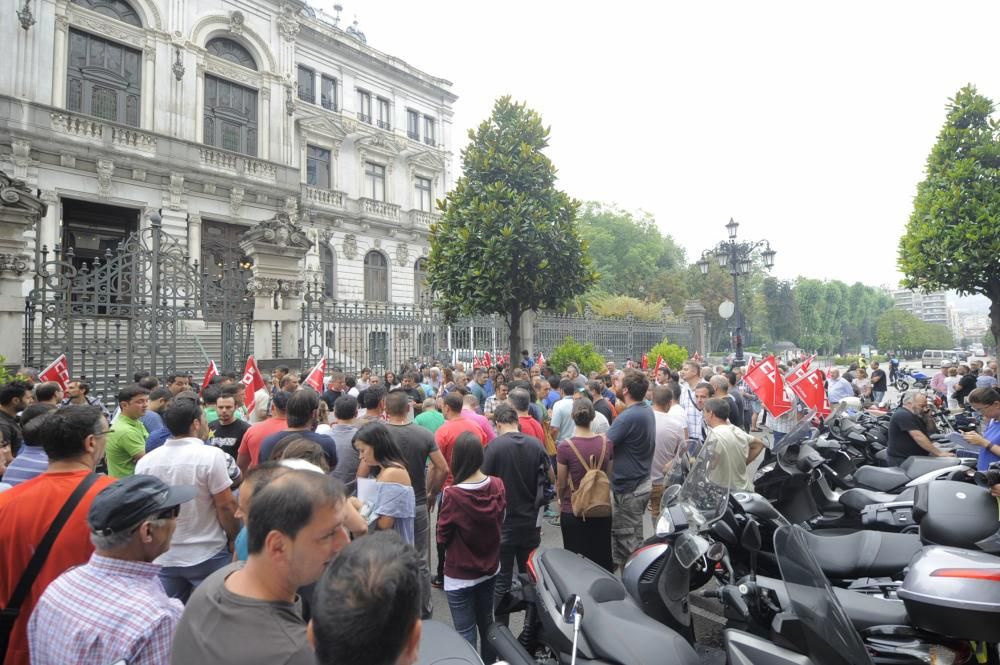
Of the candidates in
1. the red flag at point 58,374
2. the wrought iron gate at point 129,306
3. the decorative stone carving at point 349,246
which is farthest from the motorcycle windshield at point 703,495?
the decorative stone carving at point 349,246

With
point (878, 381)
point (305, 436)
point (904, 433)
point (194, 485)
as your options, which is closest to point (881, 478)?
point (904, 433)

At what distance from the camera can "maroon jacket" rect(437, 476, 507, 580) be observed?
3441 mm

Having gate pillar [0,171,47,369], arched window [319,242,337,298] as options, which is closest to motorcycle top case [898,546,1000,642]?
gate pillar [0,171,47,369]

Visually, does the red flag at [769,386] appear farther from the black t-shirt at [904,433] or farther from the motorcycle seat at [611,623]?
the motorcycle seat at [611,623]

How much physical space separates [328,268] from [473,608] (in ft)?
81.9

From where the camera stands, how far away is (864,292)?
8725 centimetres

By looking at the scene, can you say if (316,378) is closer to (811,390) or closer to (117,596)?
(117,596)

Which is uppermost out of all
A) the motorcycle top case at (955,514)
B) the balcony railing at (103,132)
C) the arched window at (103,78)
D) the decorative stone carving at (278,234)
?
the arched window at (103,78)

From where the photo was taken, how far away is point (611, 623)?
2.70 meters

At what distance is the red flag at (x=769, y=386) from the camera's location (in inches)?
367

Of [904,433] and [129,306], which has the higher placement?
[129,306]

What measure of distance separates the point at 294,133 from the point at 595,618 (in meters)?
27.2

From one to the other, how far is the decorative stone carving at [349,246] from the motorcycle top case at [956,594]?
2678cm

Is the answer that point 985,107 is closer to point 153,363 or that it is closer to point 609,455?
point 609,455
